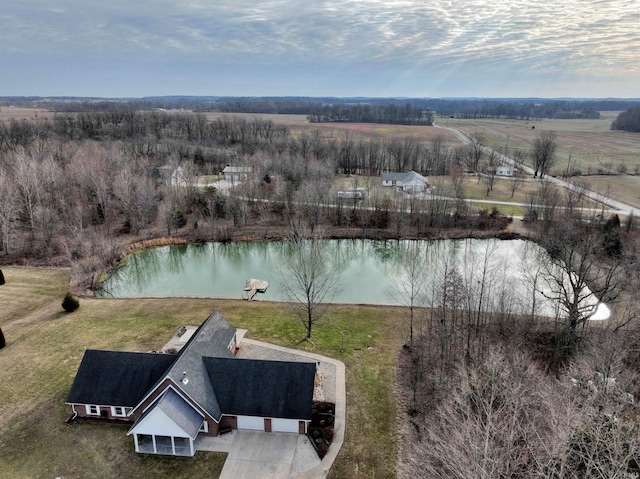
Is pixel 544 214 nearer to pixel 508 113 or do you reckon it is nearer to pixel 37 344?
→ pixel 37 344

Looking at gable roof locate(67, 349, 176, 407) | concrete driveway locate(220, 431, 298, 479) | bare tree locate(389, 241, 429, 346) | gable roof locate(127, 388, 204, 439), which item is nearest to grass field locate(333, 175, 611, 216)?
bare tree locate(389, 241, 429, 346)

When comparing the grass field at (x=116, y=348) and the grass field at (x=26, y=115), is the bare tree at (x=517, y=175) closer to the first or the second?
the grass field at (x=116, y=348)

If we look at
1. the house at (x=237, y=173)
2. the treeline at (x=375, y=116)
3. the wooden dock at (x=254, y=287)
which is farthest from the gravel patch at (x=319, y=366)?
the treeline at (x=375, y=116)

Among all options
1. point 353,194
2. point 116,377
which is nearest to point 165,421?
point 116,377

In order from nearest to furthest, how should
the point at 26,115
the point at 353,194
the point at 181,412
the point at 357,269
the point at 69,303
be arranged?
the point at 181,412 → the point at 69,303 → the point at 357,269 → the point at 353,194 → the point at 26,115

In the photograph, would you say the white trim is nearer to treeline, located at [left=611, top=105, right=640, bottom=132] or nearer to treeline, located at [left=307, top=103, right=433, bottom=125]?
treeline, located at [left=307, top=103, right=433, bottom=125]

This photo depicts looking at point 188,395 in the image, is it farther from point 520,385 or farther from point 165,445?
point 520,385

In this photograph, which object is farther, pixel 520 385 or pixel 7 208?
pixel 7 208
